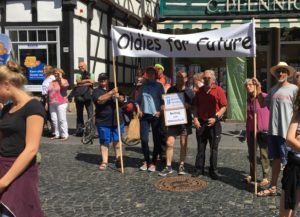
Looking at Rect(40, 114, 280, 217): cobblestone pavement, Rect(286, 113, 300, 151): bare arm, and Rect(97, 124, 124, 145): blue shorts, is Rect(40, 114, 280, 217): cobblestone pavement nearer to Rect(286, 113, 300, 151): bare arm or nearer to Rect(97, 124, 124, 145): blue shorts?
Rect(97, 124, 124, 145): blue shorts

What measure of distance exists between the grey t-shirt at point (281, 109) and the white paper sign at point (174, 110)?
1821 mm

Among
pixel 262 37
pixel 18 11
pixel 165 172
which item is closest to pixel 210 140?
pixel 165 172

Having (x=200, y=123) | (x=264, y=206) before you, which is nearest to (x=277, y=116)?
(x=264, y=206)

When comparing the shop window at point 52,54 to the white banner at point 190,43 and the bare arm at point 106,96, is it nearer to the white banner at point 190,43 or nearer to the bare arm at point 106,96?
the white banner at point 190,43

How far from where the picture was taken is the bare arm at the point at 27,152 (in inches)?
120

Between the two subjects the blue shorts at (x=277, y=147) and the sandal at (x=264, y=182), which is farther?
the sandal at (x=264, y=182)

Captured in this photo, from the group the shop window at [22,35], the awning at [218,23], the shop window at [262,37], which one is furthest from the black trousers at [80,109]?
the shop window at [262,37]

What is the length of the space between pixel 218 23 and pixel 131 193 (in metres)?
8.08

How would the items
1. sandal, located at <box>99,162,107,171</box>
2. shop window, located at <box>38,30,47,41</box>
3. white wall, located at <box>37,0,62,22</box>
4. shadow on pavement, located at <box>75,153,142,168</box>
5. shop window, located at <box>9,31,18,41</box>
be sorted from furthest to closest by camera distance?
shop window, located at <box>9,31,18,41</box>, shop window, located at <box>38,30,47,41</box>, white wall, located at <box>37,0,62,22</box>, shadow on pavement, located at <box>75,153,142,168</box>, sandal, located at <box>99,162,107,171</box>

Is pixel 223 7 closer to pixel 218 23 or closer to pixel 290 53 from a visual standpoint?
pixel 218 23

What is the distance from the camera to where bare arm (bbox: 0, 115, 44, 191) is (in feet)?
10.0

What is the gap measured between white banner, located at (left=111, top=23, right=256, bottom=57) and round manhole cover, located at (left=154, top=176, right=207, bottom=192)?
6.43 ft

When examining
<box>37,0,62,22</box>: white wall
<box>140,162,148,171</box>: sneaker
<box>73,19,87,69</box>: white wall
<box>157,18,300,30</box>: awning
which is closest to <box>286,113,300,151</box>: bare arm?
<box>140,162,148,171</box>: sneaker

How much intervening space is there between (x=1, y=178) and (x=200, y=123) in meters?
4.45
